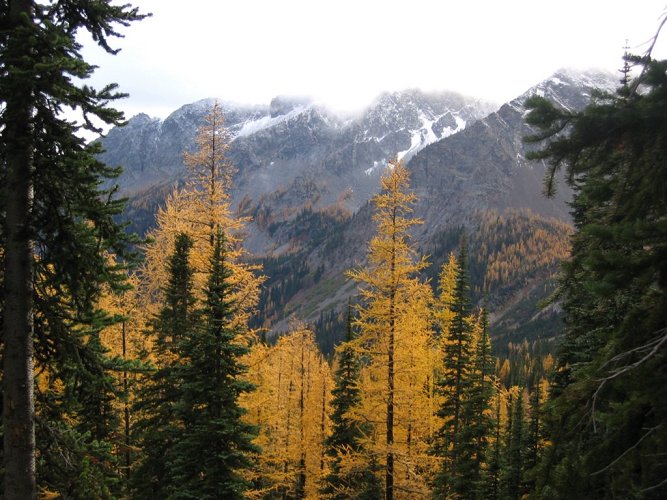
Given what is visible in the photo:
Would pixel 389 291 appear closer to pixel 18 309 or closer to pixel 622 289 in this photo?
pixel 18 309

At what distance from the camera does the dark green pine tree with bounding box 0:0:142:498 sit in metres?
6.15

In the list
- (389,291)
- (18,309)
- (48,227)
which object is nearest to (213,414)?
(389,291)

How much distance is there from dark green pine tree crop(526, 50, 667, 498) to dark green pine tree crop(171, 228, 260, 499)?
1061cm

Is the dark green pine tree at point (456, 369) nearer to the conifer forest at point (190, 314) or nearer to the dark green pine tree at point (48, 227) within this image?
the conifer forest at point (190, 314)

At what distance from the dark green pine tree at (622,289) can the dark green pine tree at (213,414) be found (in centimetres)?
1061

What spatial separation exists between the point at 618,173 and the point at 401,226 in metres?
11.8

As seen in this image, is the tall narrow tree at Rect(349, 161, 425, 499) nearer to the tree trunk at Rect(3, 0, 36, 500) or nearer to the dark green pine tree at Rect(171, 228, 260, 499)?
the dark green pine tree at Rect(171, 228, 260, 499)

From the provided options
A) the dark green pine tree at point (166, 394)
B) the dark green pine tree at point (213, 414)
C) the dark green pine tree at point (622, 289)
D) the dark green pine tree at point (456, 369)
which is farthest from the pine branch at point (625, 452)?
the dark green pine tree at point (456, 369)

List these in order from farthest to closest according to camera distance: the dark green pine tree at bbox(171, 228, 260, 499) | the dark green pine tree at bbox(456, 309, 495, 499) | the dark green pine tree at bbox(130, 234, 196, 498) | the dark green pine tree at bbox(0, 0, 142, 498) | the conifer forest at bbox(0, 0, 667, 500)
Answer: the dark green pine tree at bbox(456, 309, 495, 499), the dark green pine tree at bbox(130, 234, 196, 498), the dark green pine tree at bbox(171, 228, 260, 499), the dark green pine tree at bbox(0, 0, 142, 498), the conifer forest at bbox(0, 0, 667, 500)

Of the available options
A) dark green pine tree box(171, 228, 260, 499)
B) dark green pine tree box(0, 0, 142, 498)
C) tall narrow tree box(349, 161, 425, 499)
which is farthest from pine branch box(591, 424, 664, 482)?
tall narrow tree box(349, 161, 425, 499)

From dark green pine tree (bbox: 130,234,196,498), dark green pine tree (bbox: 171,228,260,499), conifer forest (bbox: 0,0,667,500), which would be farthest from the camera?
dark green pine tree (bbox: 130,234,196,498)

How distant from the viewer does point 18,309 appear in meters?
6.55

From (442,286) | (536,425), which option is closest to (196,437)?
(536,425)

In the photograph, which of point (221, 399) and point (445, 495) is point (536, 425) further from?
point (221, 399)
